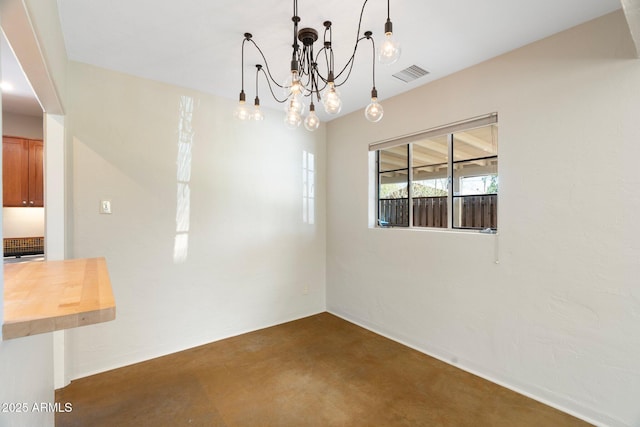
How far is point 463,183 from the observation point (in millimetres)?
2898

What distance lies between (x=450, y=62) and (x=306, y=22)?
1315 mm

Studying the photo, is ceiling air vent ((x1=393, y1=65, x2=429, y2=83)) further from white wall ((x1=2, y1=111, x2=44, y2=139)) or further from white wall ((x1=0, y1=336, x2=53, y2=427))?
white wall ((x1=2, y1=111, x2=44, y2=139))

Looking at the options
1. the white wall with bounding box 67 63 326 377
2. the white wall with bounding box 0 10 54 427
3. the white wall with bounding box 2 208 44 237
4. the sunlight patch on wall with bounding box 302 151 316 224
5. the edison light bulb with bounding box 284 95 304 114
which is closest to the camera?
the white wall with bounding box 0 10 54 427

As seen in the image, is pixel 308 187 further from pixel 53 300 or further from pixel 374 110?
pixel 53 300

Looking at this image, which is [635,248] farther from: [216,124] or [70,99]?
[70,99]

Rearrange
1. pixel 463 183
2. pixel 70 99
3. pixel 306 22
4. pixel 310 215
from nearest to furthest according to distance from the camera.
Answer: pixel 306 22
pixel 70 99
pixel 463 183
pixel 310 215

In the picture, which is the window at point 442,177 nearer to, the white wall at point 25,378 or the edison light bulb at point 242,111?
the edison light bulb at point 242,111

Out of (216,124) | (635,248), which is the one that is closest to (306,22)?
(216,124)

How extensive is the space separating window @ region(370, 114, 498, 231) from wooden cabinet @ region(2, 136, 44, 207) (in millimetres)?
4113

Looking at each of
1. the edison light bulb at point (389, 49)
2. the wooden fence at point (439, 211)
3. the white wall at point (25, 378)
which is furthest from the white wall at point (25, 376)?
the wooden fence at point (439, 211)

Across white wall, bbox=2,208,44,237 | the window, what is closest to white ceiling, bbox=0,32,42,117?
white wall, bbox=2,208,44,237

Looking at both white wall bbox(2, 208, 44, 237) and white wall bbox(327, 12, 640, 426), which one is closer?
white wall bbox(327, 12, 640, 426)

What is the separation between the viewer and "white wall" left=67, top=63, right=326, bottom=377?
2629 millimetres

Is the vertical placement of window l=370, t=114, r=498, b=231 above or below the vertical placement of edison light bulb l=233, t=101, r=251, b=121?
below
